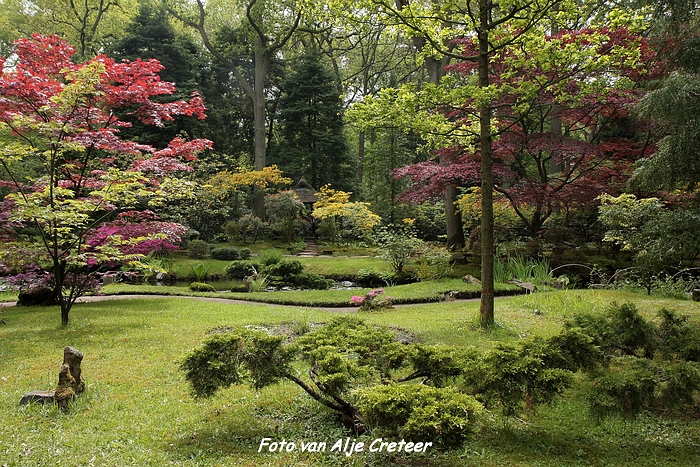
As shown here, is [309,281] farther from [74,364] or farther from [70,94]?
[74,364]

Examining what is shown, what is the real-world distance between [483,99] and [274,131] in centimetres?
2292

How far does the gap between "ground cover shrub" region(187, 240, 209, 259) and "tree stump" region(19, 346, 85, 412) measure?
38.4 ft

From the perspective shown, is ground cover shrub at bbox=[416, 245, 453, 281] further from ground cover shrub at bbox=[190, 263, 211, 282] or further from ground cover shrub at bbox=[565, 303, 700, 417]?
ground cover shrub at bbox=[565, 303, 700, 417]

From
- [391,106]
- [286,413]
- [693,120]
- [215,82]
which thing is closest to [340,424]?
[286,413]

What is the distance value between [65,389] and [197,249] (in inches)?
470

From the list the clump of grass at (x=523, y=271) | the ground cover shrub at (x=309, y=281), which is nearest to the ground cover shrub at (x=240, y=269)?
the ground cover shrub at (x=309, y=281)

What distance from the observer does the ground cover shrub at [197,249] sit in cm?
1492

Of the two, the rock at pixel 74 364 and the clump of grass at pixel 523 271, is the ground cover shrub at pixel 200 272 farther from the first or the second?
the rock at pixel 74 364

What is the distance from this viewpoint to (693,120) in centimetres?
413

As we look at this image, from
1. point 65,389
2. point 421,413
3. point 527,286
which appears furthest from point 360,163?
point 421,413

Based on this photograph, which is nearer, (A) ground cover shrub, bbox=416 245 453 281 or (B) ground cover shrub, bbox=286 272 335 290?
(A) ground cover shrub, bbox=416 245 453 281

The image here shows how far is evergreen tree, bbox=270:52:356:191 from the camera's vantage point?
73.0 feet

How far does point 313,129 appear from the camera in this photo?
73.7ft

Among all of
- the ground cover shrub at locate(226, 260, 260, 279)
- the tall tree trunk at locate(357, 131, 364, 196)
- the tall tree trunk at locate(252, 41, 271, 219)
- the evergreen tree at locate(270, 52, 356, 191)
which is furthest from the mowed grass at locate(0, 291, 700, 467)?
the tall tree trunk at locate(357, 131, 364, 196)
